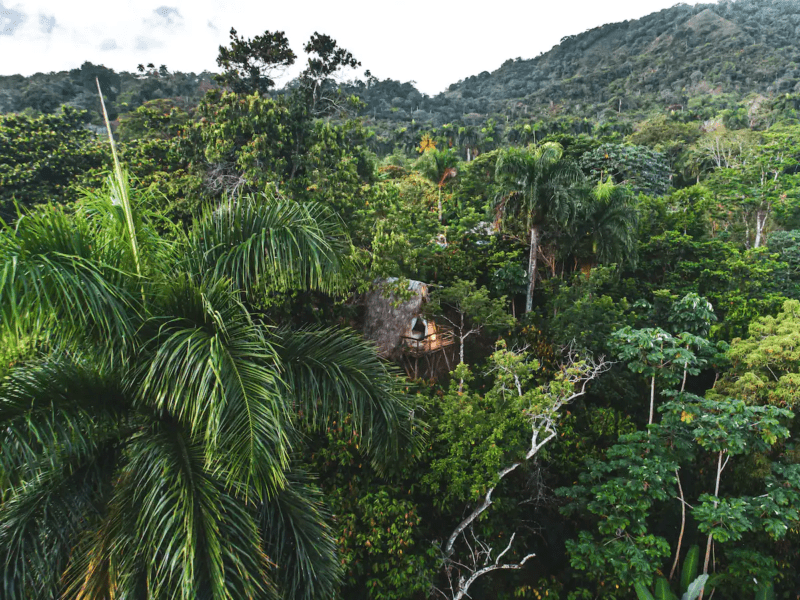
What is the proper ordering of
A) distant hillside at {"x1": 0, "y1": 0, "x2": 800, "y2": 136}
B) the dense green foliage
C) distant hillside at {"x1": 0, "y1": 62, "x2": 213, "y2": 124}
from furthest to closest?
1. distant hillside at {"x1": 0, "y1": 0, "x2": 800, "y2": 136}
2. distant hillside at {"x1": 0, "y1": 62, "x2": 213, "y2": 124}
3. the dense green foliage

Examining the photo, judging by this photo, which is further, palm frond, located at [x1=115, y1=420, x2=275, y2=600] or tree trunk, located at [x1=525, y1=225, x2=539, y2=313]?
→ tree trunk, located at [x1=525, y1=225, x2=539, y2=313]

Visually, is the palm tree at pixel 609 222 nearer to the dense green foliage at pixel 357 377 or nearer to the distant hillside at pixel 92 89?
the dense green foliage at pixel 357 377

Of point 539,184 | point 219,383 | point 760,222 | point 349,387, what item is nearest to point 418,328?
point 539,184

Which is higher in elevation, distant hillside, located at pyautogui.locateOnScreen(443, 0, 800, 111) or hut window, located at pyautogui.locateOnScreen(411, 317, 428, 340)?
distant hillside, located at pyautogui.locateOnScreen(443, 0, 800, 111)

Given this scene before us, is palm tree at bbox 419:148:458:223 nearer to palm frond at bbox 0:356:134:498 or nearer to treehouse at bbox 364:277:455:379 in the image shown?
treehouse at bbox 364:277:455:379

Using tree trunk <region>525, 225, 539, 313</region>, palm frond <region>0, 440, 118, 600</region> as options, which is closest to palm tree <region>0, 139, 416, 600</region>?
palm frond <region>0, 440, 118, 600</region>

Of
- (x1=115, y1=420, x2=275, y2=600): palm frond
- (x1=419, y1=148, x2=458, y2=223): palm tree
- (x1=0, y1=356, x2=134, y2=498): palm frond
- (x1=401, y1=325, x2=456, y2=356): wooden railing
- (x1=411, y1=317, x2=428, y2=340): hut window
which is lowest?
(x1=401, y1=325, x2=456, y2=356): wooden railing
